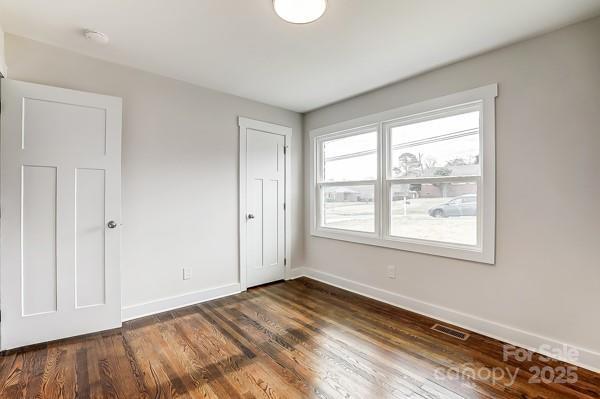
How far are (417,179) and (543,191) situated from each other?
1.02m

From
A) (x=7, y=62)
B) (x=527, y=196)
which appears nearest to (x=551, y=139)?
(x=527, y=196)

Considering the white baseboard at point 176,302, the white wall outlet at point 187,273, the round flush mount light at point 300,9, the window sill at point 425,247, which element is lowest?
the white baseboard at point 176,302

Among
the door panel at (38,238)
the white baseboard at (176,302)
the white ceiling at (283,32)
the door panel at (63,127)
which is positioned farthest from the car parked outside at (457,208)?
the door panel at (38,238)

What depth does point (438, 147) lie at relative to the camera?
280 centimetres

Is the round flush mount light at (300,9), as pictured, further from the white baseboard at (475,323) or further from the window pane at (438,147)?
the white baseboard at (475,323)

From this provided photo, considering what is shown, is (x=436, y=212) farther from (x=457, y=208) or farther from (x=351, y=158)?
(x=351, y=158)

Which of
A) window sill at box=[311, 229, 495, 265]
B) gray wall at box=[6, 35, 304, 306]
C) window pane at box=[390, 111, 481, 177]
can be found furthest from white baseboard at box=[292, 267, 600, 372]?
gray wall at box=[6, 35, 304, 306]

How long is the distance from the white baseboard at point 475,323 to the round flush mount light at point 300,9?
2747 millimetres

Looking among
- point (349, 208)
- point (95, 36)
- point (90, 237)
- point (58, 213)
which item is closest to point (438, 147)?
point (349, 208)

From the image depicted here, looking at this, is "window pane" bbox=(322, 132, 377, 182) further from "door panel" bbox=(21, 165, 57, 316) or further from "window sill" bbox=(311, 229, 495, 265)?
"door panel" bbox=(21, 165, 57, 316)

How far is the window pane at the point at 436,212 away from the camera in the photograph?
2586mm

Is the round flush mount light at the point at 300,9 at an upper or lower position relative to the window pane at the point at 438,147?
upper

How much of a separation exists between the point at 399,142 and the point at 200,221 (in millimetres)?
2439

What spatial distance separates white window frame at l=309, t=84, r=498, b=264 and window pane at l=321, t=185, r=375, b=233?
8cm
